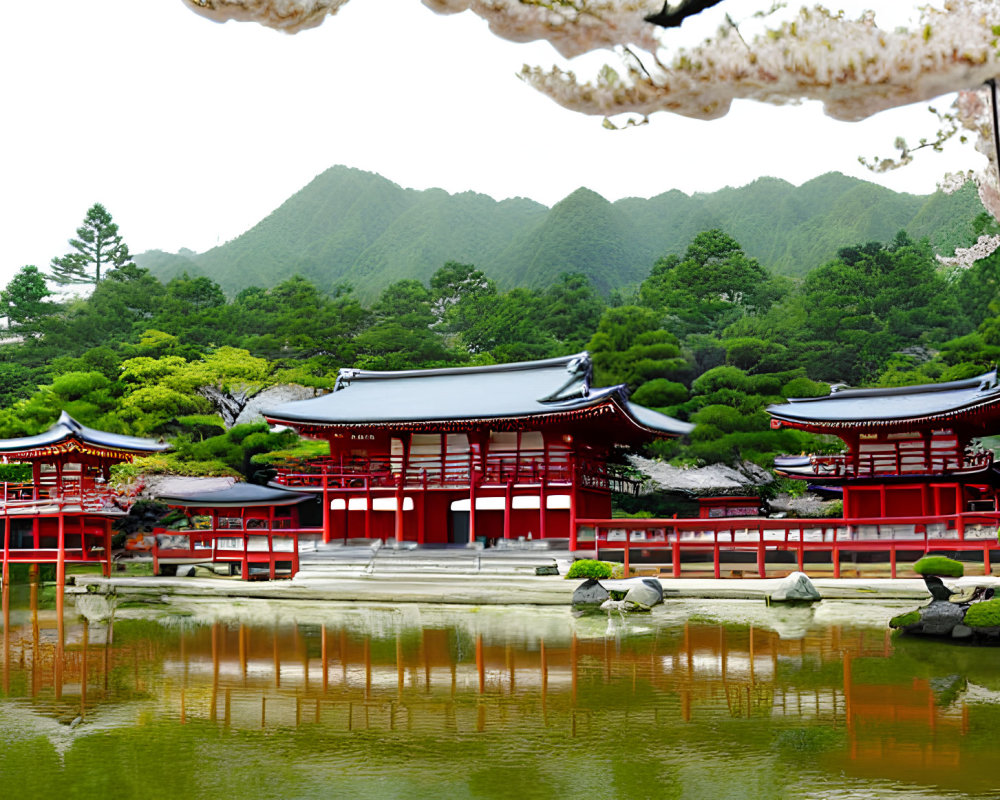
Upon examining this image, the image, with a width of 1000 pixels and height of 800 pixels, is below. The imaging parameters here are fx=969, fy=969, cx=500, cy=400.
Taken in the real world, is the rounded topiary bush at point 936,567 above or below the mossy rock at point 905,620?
above

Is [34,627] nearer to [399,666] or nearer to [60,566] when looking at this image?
[60,566]

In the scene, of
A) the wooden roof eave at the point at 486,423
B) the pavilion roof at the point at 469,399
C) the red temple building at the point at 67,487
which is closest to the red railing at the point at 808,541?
the wooden roof eave at the point at 486,423

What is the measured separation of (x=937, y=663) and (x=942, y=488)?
1545 cm

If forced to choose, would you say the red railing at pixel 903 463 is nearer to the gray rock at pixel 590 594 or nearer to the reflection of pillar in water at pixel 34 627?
the gray rock at pixel 590 594

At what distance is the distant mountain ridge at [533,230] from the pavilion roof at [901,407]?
5161 cm

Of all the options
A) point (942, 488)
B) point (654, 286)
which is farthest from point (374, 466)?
point (654, 286)

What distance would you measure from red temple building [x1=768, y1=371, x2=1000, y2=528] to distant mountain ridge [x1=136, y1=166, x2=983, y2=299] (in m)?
53.3

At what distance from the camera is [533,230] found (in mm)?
100562

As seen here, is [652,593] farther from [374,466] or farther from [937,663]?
[374,466]

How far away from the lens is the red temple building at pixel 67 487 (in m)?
25.8

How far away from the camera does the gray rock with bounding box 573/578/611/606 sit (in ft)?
62.9

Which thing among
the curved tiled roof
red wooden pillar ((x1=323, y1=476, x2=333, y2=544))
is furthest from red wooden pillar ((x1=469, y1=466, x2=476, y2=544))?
the curved tiled roof

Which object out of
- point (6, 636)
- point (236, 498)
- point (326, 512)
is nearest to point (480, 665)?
point (6, 636)

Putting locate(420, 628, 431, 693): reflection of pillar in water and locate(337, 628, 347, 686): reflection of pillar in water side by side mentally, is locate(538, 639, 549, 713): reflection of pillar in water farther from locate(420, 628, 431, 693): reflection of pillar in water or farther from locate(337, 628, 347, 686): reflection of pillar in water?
locate(337, 628, 347, 686): reflection of pillar in water
